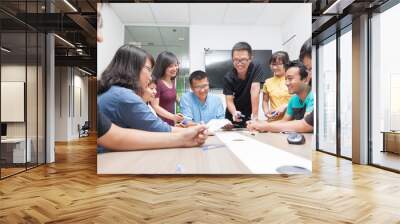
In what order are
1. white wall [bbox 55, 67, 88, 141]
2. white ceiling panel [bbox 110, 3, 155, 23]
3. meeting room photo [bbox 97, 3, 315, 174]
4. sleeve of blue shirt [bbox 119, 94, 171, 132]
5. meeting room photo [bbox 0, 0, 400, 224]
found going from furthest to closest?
white wall [bbox 55, 67, 88, 141] < white ceiling panel [bbox 110, 3, 155, 23] < meeting room photo [bbox 97, 3, 315, 174] < sleeve of blue shirt [bbox 119, 94, 171, 132] < meeting room photo [bbox 0, 0, 400, 224]

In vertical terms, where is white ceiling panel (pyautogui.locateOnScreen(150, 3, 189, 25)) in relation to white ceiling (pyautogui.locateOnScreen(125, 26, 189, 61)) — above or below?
above

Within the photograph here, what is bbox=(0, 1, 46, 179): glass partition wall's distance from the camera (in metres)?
6.04

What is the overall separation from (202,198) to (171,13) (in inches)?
119

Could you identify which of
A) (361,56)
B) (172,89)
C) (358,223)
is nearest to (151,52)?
(172,89)

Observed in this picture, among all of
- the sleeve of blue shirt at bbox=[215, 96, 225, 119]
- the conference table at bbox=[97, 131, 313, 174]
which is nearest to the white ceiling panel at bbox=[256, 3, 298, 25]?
the sleeve of blue shirt at bbox=[215, 96, 225, 119]

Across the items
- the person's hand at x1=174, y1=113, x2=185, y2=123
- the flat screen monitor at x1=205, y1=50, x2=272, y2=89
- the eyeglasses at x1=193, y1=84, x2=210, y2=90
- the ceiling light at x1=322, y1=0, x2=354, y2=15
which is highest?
the ceiling light at x1=322, y1=0, x2=354, y2=15

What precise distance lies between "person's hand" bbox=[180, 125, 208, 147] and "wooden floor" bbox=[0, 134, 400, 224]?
57 cm

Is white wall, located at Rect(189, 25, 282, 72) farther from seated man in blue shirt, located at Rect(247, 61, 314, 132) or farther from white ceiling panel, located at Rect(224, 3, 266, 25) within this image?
seated man in blue shirt, located at Rect(247, 61, 314, 132)

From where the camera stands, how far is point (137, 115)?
5.50 metres

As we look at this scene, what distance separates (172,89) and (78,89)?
10700 mm

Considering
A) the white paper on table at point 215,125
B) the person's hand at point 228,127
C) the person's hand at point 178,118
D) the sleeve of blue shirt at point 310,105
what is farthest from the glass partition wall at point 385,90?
the person's hand at point 178,118

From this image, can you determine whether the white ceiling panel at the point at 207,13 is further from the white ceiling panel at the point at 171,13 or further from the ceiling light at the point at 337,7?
the ceiling light at the point at 337,7

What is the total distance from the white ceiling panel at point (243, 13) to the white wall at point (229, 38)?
0.10m

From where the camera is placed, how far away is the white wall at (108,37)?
5.59 metres
